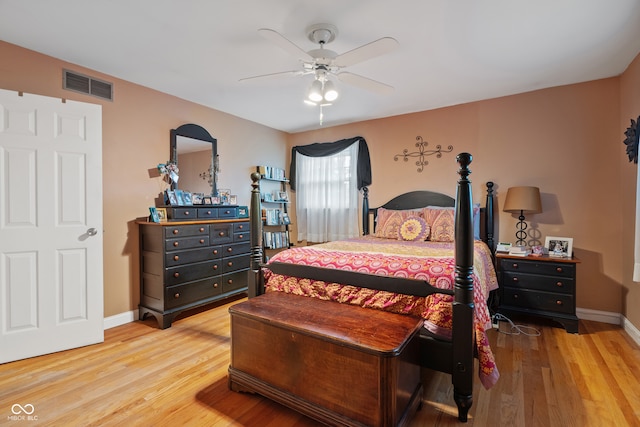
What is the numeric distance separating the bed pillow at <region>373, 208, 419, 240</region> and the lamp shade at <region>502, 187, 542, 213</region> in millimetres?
1004

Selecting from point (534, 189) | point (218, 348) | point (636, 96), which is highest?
point (636, 96)

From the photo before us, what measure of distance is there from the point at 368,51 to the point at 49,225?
2.85 meters

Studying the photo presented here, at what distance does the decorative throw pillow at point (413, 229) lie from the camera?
343 cm

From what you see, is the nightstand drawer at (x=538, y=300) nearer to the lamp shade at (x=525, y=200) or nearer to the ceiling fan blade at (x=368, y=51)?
the lamp shade at (x=525, y=200)

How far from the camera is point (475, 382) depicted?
2066 mm

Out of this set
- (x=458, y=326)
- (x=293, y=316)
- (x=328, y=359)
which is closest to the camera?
(x=328, y=359)

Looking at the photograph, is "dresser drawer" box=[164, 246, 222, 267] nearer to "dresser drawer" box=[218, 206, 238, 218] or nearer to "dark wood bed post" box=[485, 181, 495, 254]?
"dresser drawer" box=[218, 206, 238, 218]

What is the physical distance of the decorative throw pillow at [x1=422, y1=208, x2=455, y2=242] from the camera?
3342 mm

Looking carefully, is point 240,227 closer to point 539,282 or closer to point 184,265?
point 184,265

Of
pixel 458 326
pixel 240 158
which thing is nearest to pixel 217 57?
pixel 240 158

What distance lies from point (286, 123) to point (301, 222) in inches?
64.6

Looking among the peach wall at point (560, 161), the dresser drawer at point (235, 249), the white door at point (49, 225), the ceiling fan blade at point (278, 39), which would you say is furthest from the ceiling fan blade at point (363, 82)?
the dresser drawer at point (235, 249)

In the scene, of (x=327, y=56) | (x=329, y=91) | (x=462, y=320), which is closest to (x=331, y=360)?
(x=462, y=320)

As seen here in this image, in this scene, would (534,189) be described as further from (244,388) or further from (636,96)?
(244,388)
